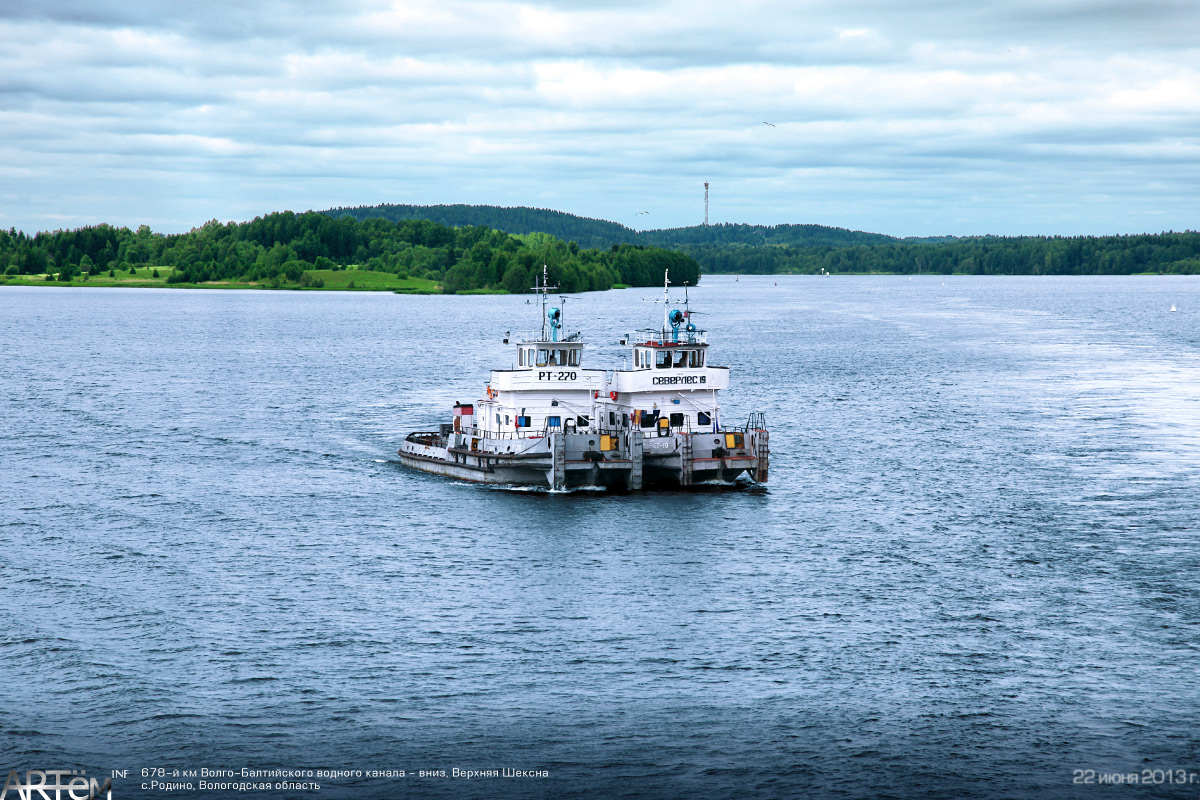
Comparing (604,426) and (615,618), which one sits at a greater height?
(604,426)

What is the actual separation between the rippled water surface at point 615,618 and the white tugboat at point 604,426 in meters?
2.02

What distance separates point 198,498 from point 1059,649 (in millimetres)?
46974

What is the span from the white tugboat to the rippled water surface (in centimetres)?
202

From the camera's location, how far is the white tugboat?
67.2 metres

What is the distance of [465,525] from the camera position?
198 ft

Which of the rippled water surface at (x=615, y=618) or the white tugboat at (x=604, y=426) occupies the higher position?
the white tugboat at (x=604, y=426)

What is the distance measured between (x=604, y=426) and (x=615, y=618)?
25368 mm

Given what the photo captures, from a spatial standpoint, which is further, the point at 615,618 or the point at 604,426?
the point at 604,426

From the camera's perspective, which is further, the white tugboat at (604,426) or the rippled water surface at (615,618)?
the white tugboat at (604,426)

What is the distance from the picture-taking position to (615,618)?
45.7 m

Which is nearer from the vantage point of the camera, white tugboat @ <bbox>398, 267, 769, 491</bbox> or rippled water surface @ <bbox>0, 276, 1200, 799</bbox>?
rippled water surface @ <bbox>0, 276, 1200, 799</bbox>

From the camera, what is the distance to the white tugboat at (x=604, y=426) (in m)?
67.2

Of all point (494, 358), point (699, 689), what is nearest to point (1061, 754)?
point (699, 689)

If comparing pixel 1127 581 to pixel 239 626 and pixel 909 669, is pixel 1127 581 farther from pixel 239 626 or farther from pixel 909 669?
pixel 239 626
